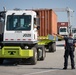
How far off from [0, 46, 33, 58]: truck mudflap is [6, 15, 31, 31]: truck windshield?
106cm

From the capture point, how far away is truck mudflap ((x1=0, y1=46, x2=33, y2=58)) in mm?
14383

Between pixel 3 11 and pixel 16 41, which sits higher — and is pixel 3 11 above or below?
above

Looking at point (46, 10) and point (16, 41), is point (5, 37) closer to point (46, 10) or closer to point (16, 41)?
point (16, 41)

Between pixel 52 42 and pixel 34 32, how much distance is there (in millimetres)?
8816

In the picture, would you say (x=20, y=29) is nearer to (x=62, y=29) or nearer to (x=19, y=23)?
(x=19, y=23)

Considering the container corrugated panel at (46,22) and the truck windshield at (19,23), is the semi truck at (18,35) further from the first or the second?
the container corrugated panel at (46,22)

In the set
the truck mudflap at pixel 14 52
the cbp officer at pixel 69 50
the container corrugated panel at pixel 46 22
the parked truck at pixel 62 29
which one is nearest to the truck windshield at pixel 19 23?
the truck mudflap at pixel 14 52

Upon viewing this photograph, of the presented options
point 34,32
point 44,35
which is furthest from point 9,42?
point 44,35

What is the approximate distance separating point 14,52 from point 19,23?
4.97ft

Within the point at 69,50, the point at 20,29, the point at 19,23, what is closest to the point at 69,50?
the point at 69,50

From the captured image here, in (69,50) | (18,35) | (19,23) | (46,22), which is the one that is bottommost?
(69,50)

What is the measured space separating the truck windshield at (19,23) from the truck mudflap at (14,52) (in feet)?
3.47

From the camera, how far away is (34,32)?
1503 cm

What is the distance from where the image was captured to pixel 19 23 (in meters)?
14.9
